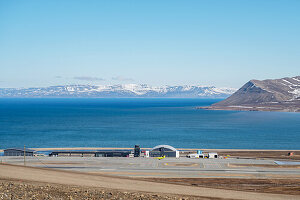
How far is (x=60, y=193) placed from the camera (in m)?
29.8

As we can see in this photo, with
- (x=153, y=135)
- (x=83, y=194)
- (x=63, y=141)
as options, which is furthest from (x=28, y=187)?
(x=153, y=135)

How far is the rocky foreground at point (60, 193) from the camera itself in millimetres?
28000

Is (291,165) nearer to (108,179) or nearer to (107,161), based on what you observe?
(107,161)

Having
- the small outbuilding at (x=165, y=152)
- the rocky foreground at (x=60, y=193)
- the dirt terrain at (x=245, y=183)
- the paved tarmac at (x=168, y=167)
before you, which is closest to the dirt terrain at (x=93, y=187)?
the rocky foreground at (x=60, y=193)

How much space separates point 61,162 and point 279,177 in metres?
40.8

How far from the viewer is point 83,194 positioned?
2984 centimetres

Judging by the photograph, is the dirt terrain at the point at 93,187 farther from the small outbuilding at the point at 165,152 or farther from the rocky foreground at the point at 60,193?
the small outbuilding at the point at 165,152

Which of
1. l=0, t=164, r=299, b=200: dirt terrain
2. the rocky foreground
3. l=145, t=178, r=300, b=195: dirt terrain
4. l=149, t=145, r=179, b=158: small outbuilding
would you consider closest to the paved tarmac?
l=145, t=178, r=300, b=195: dirt terrain

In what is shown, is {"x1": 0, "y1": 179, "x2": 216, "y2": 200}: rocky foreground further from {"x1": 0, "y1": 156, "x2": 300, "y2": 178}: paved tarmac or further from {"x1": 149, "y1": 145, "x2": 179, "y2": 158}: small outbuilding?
{"x1": 149, "y1": 145, "x2": 179, "y2": 158}: small outbuilding

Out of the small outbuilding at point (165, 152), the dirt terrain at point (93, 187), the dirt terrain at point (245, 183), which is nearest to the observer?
the dirt terrain at point (93, 187)

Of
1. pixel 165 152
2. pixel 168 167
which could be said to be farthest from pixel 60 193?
pixel 165 152

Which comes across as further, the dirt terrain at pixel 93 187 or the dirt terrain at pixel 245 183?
the dirt terrain at pixel 245 183

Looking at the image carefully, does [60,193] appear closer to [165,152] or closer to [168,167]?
[168,167]

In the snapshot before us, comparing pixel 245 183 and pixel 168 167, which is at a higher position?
pixel 245 183
